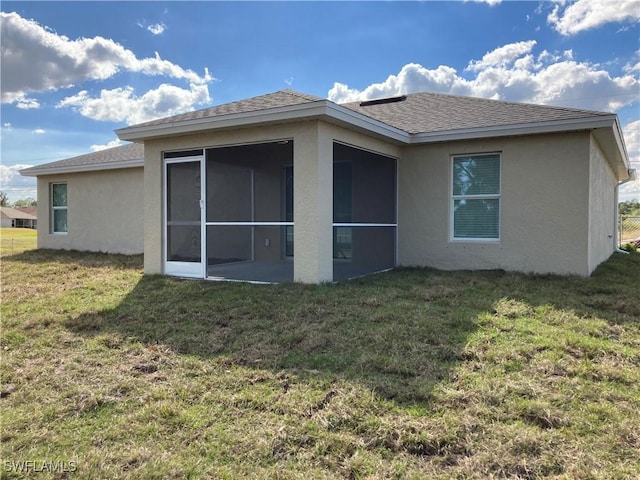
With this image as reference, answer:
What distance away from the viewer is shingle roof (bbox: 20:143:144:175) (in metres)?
12.6

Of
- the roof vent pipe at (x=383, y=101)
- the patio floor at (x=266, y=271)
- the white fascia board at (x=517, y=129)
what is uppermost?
the roof vent pipe at (x=383, y=101)

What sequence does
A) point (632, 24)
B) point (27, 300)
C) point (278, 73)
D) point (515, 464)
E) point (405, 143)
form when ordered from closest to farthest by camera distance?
point (515, 464)
point (27, 300)
point (405, 143)
point (632, 24)
point (278, 73)

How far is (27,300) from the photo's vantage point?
657cm

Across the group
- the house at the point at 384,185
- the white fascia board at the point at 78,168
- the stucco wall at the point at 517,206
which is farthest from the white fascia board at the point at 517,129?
the white fascia board at the point at 78,168

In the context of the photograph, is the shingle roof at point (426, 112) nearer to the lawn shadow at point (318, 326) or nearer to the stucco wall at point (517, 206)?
the stucco wall at point (517, 206)

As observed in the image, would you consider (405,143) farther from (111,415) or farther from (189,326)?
(111,415)

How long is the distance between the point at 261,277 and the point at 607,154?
8.09 metres

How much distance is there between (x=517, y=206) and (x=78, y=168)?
1196 centimetres

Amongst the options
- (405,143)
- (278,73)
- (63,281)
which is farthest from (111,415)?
(278,73)

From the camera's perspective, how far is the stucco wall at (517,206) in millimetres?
7516

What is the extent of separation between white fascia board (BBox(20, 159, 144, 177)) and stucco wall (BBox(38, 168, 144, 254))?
0.25 m

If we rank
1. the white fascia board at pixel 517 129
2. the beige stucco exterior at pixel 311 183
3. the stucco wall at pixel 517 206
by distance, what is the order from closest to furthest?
the beige stucco exterior at pixel 311 183 → the white fascia board at pixel 517 129 → the stucco wall at pixel 517 206

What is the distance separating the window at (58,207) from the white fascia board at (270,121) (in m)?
7.45

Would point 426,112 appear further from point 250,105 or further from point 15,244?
point 15,244
